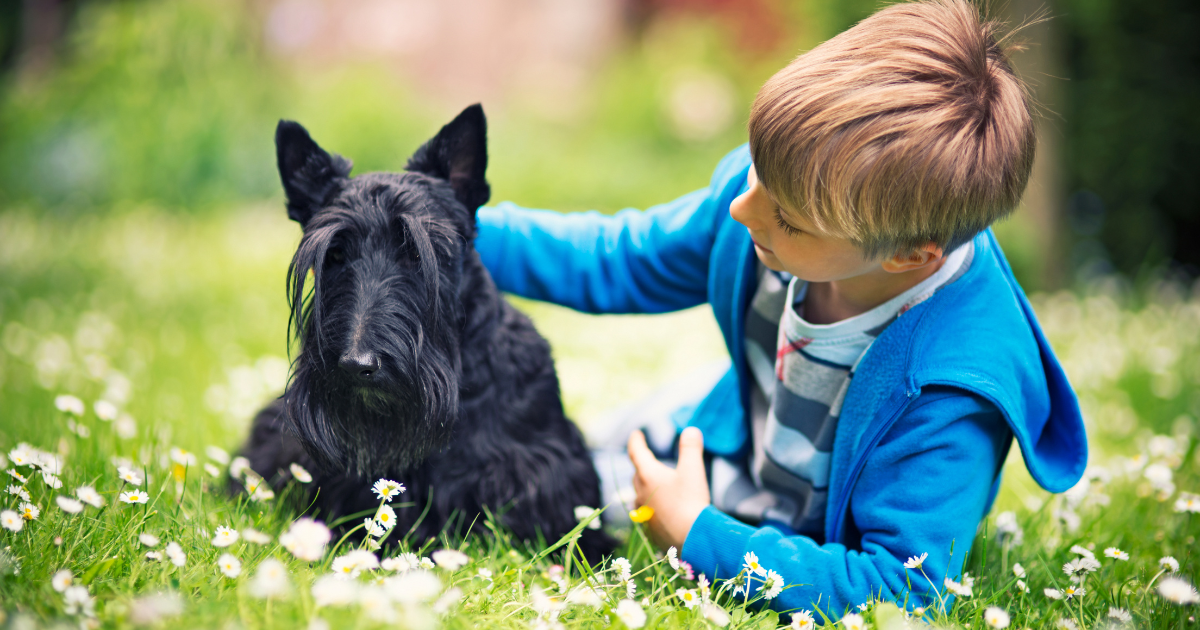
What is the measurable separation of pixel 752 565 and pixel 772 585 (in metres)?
0.07

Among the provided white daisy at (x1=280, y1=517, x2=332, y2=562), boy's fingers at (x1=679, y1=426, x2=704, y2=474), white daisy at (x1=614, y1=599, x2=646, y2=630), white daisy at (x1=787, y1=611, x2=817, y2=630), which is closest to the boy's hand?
boy's fingers at (x1=679, y1=426, x2=704, y2=474)

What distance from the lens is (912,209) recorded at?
5.94 ft

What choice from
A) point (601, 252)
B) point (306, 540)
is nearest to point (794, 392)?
point (601, 252)

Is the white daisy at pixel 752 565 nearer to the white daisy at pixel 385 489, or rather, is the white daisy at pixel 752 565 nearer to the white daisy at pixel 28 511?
the white daisy at pixel 385 489

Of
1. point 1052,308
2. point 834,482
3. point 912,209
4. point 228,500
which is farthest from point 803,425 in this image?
point 1052,308

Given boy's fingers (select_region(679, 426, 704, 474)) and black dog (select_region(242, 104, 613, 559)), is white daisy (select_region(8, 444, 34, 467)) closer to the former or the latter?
black dog (select_region(242, 104, 613, 559))

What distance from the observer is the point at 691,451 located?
2.31 m

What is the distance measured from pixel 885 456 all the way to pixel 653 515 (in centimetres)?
65

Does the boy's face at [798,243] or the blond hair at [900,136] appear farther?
the boy's face at [798,243]

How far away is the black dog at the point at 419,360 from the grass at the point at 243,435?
149 mm

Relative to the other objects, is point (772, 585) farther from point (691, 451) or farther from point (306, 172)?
point (306, 172)

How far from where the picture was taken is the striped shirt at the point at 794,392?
2.12 meters

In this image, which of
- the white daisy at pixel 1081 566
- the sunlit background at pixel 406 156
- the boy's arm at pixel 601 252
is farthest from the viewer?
the sunlit background at pixel 406 156

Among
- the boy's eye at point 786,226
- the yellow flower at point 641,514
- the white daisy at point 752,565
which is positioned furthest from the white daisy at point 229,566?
the boy's eye at point 786,226
